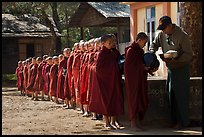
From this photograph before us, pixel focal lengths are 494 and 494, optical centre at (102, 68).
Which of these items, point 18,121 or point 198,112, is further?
point 18,121

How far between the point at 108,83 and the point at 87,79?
6.77 feet

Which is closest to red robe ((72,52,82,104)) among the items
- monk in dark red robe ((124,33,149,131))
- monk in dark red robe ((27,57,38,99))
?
monk in dark red robe ((124,33,149,131))

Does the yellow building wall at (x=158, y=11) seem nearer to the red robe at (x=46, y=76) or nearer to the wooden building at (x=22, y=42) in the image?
the red robe at (x=46, y=76)

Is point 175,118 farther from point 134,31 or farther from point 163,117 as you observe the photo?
point 134,31

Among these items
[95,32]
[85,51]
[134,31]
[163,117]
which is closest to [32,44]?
[134,31]

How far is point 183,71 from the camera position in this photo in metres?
8.73

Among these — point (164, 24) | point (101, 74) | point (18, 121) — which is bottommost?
point (18, 121)

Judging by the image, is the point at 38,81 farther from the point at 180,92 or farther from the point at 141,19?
the point at 180,92

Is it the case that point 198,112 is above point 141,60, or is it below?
below

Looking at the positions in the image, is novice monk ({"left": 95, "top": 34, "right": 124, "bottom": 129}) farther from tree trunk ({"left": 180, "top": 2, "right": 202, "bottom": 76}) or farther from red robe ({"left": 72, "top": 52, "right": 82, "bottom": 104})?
red robe ({"left": 72, "top": 52, "right": 82, "bottom": 104})

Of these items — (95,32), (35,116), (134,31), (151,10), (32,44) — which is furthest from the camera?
(95,32)

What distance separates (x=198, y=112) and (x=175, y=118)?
0.53 meters

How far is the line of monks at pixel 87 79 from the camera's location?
352 inches

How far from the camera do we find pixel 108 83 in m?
8.94
